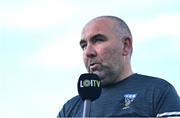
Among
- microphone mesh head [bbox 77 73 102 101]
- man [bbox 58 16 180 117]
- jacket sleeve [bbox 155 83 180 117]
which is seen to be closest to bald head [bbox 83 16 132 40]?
man [bbox 58 16 180 117]

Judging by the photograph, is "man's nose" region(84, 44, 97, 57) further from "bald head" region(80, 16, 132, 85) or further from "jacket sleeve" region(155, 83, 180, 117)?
"jacket sleeve" region(155, 83, 180, 117)

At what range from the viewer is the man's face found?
471cm

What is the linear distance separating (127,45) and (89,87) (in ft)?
5.08

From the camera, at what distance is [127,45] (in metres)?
5.06

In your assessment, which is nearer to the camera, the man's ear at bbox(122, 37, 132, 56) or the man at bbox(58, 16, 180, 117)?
the man at bbox(58, 16, 180, 117)

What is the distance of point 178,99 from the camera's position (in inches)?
179

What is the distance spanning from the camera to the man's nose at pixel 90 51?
4.68 meters

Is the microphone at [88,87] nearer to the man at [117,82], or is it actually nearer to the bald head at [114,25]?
the man at [117,82]

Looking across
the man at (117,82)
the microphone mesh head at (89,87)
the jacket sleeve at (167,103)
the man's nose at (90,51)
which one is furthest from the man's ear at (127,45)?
the microphone mesh head at (89,87)

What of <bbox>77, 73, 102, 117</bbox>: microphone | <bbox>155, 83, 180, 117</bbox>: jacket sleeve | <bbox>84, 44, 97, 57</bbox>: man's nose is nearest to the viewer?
<bbox>77, 73, 102, 117</bbox>: microphone

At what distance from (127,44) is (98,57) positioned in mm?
444

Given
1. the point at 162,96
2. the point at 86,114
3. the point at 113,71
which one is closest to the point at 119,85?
the point at 113,71

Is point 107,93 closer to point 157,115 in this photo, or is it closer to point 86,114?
point 157,115

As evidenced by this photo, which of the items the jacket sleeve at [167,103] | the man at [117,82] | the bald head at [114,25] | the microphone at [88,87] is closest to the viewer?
the microphone at [88,87]
